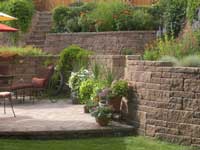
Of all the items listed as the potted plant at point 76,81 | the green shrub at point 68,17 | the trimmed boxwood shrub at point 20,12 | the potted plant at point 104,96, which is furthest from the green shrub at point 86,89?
the trimmed boxwood shrub at point 20,12

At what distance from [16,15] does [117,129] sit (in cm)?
1027

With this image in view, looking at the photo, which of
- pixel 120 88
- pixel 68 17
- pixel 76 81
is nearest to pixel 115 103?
pixel 120 88

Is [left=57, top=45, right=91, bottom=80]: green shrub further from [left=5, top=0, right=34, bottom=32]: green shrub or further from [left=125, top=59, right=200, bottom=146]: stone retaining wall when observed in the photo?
[left=125, top=59, right=200, bottom=146]: stone retaining wall

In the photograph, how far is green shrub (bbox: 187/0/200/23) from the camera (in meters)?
14.6

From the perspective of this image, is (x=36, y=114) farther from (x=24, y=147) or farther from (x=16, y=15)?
(x=16, y=15)

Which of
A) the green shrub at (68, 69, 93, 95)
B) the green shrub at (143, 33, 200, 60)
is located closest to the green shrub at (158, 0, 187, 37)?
the green shrub at (68, 69, 93, 95)

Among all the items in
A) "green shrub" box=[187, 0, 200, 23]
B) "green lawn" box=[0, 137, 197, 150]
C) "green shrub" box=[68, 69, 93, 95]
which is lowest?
"green lawn" box=[0, 137, 197, 150]

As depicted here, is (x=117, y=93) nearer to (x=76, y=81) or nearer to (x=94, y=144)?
(x=94, y=144)

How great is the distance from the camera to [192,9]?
14.8 metres

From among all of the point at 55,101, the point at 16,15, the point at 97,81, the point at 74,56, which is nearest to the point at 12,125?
the point at 97,81

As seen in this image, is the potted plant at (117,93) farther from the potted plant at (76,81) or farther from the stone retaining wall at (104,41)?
the stone retaining wall at (104,41)

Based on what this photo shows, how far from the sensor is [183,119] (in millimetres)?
8547

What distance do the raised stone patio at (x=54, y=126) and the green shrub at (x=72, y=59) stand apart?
2665mm

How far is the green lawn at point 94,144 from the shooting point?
8445 millimetres
